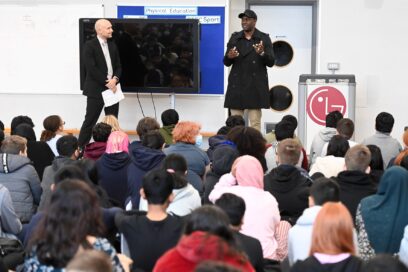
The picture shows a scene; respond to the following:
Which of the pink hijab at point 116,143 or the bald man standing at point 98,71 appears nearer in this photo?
the pink hijab at point 116,143

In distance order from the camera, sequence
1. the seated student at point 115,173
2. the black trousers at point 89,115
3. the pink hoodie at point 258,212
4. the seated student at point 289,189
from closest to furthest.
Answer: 1. the pink hoodie at point 258,212
2. the seated student at point 289,189
3. the seated student at point 115,173
4. the black trousers at point 89,115

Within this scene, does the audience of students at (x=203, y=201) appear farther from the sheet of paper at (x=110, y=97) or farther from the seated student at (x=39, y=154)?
the sheet of paper at (x=110, y=97)

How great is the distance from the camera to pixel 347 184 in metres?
4.59

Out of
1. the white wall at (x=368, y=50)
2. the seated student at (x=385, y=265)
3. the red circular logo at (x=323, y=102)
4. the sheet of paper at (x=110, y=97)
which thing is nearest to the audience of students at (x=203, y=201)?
the seated student at (x=385, y=265)

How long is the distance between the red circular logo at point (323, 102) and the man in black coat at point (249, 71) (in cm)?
53

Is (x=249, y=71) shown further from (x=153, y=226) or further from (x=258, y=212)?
(x=153, y=226)

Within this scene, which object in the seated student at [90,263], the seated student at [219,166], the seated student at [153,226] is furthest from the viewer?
the seated student at [219,166]

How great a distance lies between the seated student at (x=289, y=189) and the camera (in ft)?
Answer: 15.2

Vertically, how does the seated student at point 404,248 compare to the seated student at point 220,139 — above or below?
below

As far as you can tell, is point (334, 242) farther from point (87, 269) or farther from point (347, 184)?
point (347, 184)

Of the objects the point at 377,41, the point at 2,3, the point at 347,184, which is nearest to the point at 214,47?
the point at 377,41

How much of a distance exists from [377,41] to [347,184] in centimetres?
486

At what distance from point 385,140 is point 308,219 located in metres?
3.19

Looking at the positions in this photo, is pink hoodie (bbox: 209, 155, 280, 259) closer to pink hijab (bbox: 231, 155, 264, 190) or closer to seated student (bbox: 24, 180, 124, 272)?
pink hijab (bbox: 231, 155, 264, 190)
